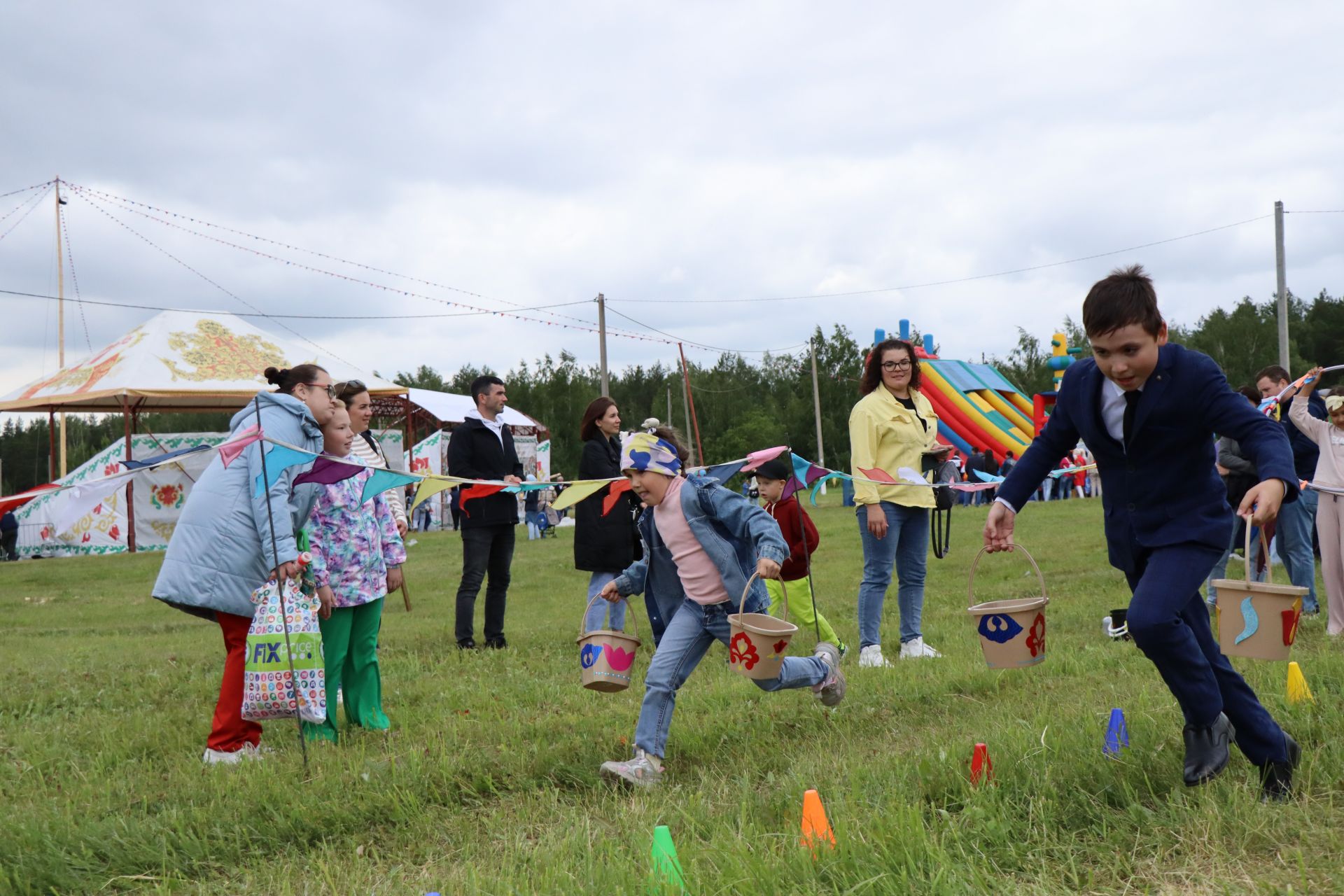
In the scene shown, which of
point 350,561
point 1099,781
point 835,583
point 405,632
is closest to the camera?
point 1099,781

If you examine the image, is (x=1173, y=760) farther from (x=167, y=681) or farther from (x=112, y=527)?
(x=112, y=527)

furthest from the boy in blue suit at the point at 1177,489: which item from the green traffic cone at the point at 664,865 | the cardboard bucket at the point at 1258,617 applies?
the green traffic cone at the point at 664,865

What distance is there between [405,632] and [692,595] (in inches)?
227

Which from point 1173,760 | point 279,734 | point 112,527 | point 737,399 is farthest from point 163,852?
point 737,399

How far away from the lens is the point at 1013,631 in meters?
3.94

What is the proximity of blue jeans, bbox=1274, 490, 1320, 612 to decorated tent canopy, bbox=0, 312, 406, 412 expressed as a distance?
18.2m

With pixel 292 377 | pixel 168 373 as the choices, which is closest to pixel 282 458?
pixel 292 377

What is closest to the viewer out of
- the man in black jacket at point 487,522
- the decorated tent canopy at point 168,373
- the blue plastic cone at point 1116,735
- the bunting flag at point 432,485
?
the blue plastic cone at point 1116,735

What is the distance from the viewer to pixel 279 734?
5508mm

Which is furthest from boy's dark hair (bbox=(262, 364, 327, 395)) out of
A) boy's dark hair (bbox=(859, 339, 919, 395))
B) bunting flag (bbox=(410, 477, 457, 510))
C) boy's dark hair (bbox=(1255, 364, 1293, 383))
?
boy's dark hair (bbox=(1255, 364, 1293, 383))

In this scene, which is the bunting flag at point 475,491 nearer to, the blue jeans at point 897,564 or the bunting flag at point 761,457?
the bunting flag at point 761,457

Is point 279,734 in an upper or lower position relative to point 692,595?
lower

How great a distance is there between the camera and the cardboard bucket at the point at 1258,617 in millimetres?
3469

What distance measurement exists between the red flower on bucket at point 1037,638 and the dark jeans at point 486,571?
4.73 meters
